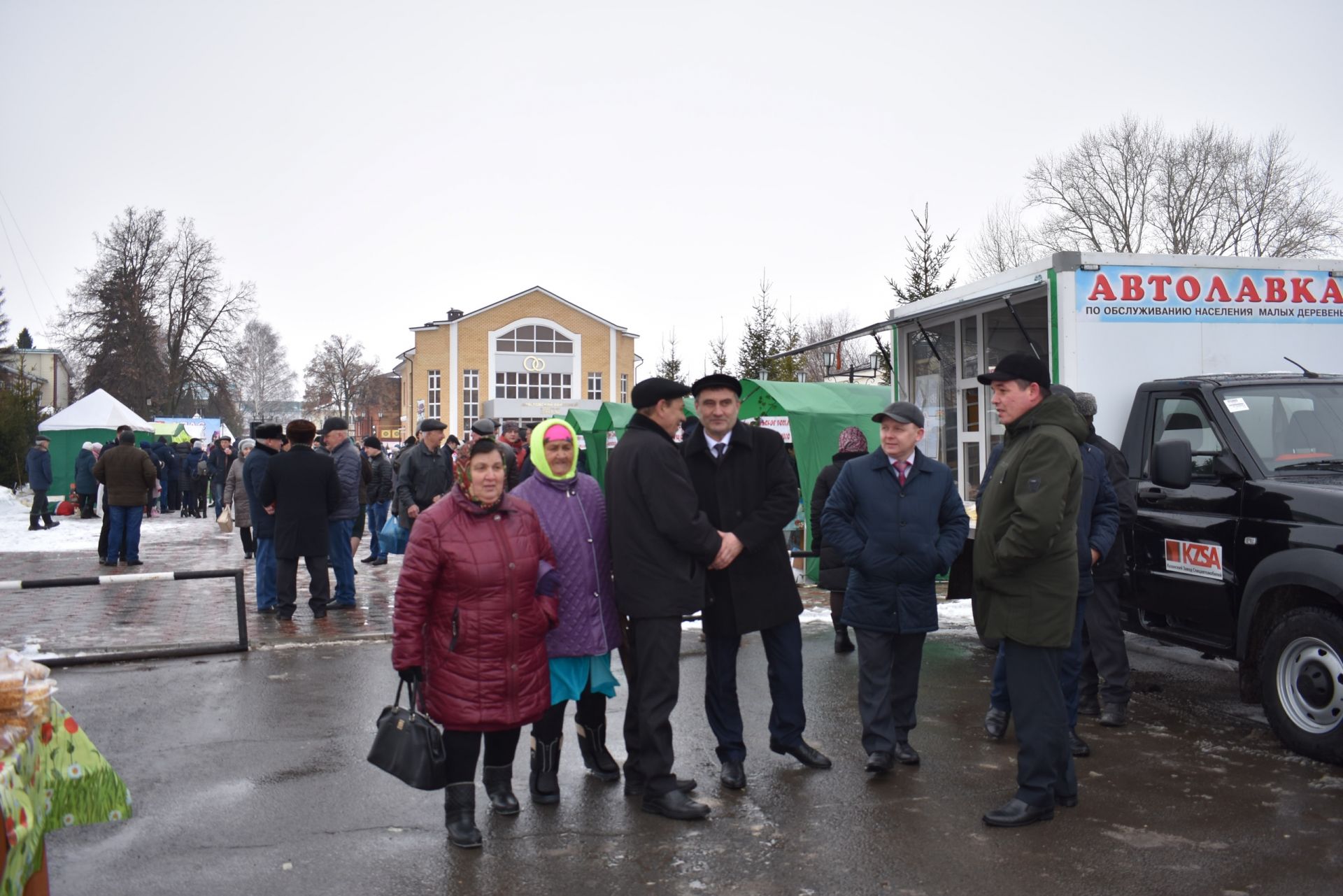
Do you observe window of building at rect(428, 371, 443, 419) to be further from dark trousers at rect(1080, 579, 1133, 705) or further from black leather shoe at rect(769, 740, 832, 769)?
black leather shoe at rect(769, 740, 832, 769)

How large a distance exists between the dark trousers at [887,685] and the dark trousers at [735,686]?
0.35 meters

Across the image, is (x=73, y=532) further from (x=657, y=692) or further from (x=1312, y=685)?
(x=1312, y=685)

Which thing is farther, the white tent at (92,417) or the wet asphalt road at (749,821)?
the white tent at (92,417)

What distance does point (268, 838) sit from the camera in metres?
4.77

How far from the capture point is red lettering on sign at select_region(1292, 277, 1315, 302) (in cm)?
793

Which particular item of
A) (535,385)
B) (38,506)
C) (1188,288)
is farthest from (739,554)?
(535,385)

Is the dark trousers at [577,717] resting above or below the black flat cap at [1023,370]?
below

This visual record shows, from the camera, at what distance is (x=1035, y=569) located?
482cm

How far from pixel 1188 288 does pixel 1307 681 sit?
10.5 ft

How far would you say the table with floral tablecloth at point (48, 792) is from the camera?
3105 mm

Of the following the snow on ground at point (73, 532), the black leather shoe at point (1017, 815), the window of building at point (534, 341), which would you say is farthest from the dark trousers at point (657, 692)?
the window of building at point (534, 341)

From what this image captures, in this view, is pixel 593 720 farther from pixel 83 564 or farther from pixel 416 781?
pixel 83 564

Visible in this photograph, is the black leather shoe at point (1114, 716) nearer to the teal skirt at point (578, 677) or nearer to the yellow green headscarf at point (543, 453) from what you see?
the teal skirt at point (578, 677)

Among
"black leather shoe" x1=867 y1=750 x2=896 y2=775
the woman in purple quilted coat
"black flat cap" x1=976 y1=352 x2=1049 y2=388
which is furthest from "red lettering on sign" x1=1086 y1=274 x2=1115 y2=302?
the woman in purple quilted coat
